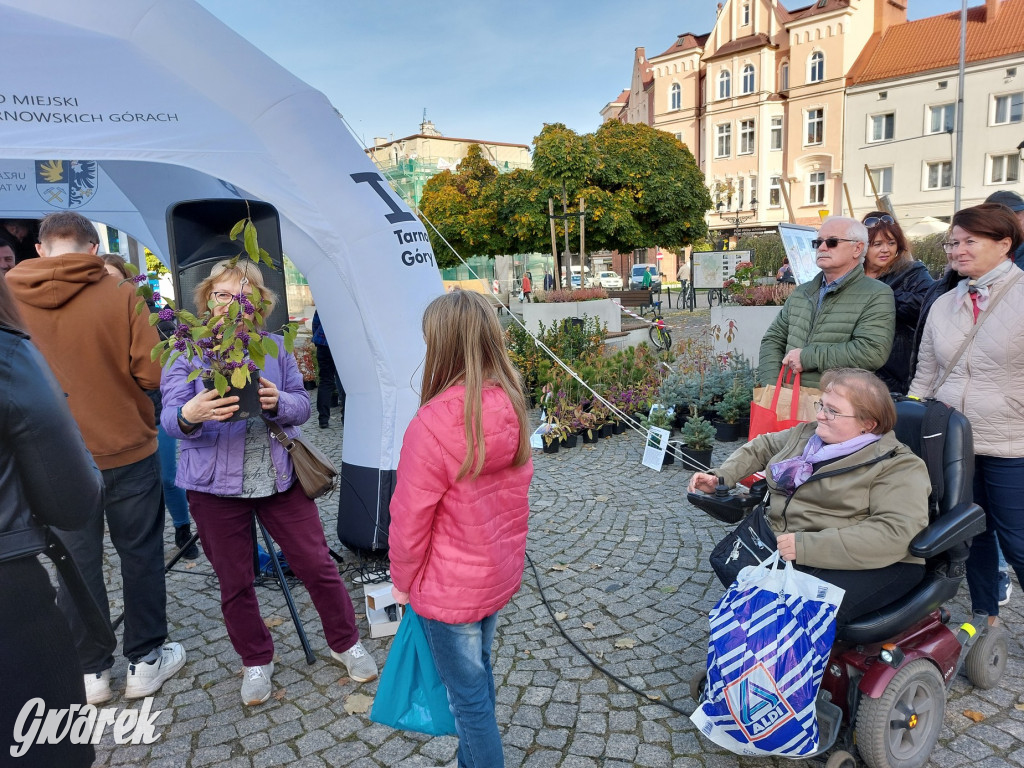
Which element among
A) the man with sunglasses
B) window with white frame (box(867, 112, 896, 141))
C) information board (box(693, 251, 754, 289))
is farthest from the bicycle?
window with white frame (box(867, 112, 896, 141))

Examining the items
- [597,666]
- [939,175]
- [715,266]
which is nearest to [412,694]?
[597,666]

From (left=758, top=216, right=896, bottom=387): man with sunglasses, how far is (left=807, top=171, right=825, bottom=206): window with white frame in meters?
39.8

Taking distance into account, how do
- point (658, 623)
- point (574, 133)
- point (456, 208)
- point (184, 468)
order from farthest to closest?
1. point (456, 208)
2. point (574, 133)
3. point (658, 623)
4. point (184, 468)

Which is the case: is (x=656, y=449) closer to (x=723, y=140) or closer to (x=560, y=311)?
(x=560, y=311)

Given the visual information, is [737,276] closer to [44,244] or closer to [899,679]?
[899,679]

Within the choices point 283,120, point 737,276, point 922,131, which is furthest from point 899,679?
point 922,131

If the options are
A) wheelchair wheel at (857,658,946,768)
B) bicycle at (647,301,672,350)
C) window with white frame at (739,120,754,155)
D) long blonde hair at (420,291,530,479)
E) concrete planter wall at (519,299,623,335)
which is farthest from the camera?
window with white frame at (739,120,754,155)

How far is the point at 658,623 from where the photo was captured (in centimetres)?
350

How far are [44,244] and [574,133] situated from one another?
677 inches

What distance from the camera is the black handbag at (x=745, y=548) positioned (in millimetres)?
2510

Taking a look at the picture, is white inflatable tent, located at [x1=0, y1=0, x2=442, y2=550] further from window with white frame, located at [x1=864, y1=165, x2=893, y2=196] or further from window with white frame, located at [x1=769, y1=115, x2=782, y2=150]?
window with white frame, located at [x1=769, y1=115, x2=782, y2=150]

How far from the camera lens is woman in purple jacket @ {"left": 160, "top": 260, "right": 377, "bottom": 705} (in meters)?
2.72

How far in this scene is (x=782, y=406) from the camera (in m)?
3.41

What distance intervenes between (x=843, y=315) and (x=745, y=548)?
5.30 ft
